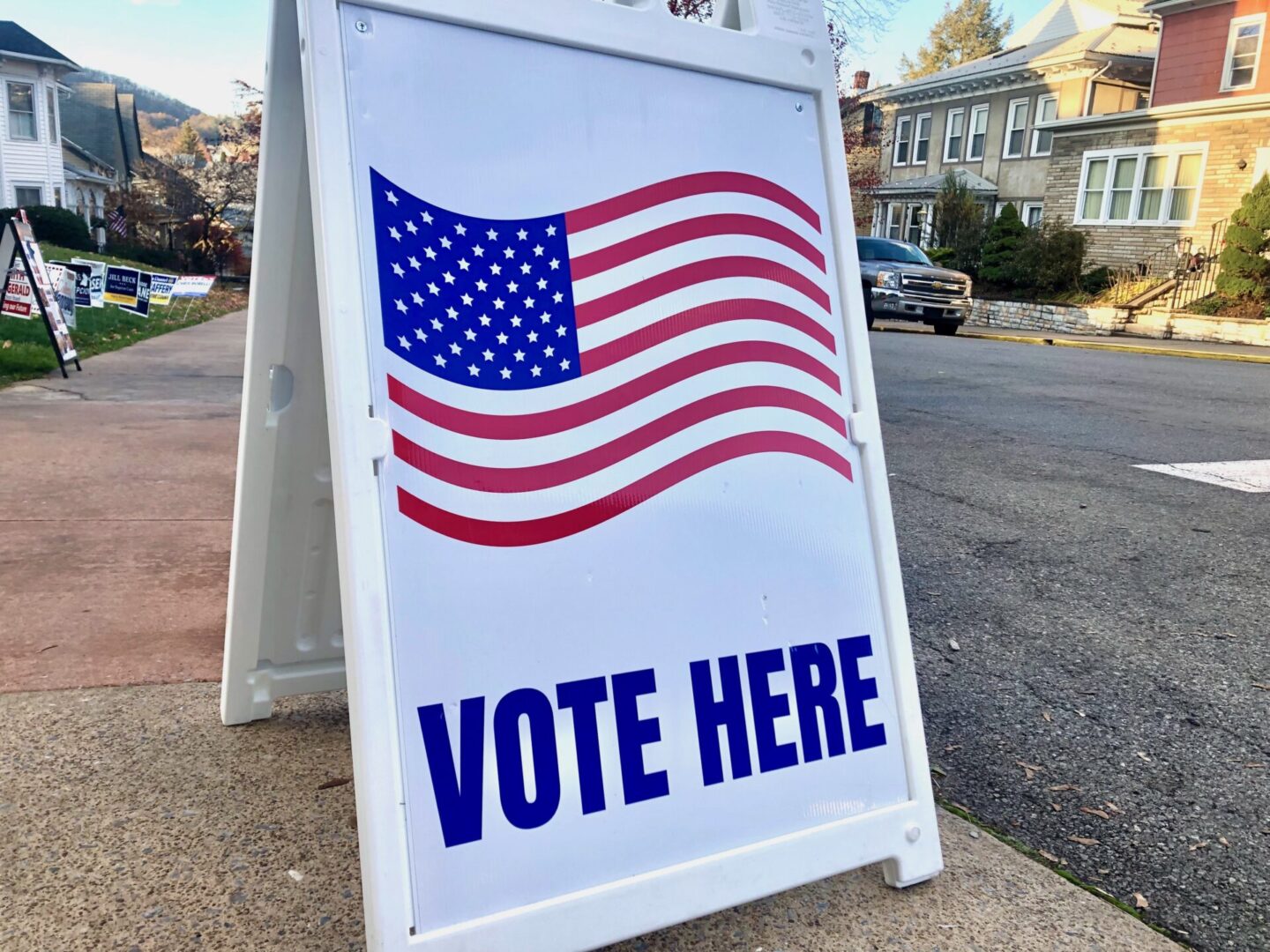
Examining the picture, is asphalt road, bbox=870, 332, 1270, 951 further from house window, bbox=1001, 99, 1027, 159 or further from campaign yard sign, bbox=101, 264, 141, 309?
house window, bbox=1001, 99, 1027, 159

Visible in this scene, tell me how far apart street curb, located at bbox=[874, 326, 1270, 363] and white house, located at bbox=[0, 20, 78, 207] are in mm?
31889

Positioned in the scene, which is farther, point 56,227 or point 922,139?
point 922,139

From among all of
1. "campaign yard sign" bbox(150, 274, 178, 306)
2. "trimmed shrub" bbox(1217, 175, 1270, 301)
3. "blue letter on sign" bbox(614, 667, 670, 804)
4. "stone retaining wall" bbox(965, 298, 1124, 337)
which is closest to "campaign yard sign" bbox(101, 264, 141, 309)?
"campaign yard sign" bbox(150, 274, 178, 306)

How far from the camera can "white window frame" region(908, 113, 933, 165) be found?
3703 centimetres

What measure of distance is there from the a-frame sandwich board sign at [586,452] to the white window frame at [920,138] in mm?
37636

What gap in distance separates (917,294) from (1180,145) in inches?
404

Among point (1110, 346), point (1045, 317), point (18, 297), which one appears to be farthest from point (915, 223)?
point (18, 297)

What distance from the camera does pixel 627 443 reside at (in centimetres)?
210

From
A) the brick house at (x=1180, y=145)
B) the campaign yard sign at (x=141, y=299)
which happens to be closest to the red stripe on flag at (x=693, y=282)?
the campaign yard sign at (x=141, y=299)

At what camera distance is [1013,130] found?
33.3 meters

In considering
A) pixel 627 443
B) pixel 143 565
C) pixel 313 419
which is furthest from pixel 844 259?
pixel 143 565

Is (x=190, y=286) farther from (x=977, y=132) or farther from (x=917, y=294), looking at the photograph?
(x=977, y=132)

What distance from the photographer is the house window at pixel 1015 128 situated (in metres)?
32.9

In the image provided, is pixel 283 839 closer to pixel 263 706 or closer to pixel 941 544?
pixel 263 706
